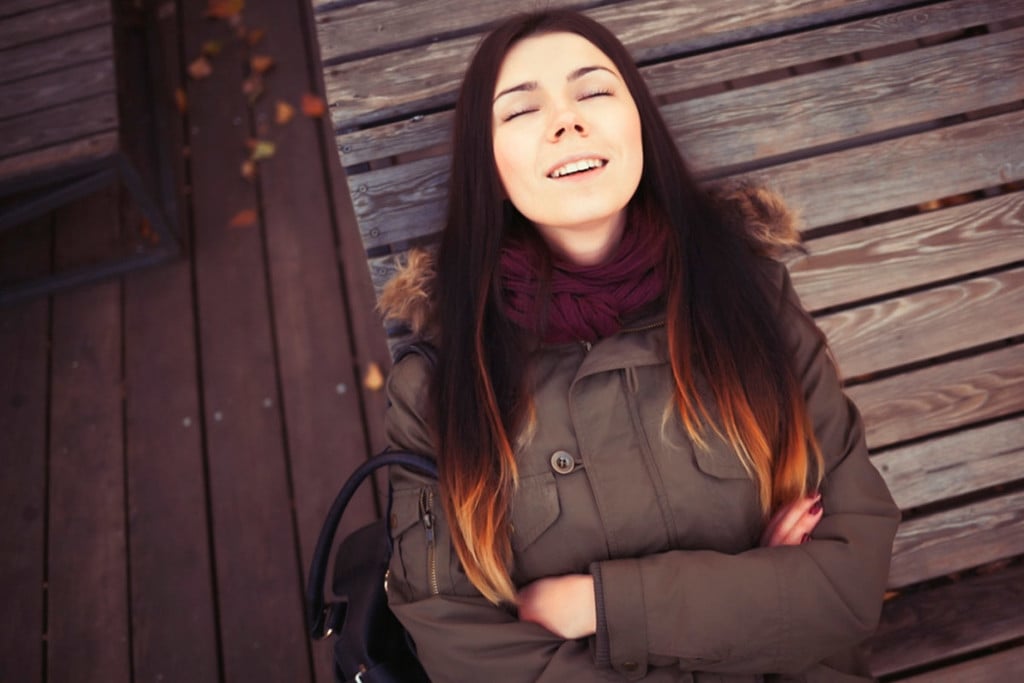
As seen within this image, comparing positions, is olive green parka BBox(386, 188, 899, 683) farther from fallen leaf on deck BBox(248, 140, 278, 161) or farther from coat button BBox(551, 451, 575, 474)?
fallen leaf on deck BBox(248, 140, 278, 161)

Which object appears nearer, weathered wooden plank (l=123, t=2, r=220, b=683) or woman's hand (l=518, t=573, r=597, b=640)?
woman's hand (l=518, t=573, r=597, b=640)

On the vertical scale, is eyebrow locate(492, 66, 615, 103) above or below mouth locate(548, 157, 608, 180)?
above

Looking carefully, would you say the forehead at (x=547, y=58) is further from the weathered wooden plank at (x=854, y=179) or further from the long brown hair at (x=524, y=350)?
the weathered wooden plank at (x=854, y=179)

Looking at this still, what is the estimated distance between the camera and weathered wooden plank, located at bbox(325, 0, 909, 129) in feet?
6.84

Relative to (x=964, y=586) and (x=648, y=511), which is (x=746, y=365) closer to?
(x=648, y=511)

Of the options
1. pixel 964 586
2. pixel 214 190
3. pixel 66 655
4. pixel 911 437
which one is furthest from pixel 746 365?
pixel 214 190

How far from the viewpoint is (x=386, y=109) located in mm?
2082

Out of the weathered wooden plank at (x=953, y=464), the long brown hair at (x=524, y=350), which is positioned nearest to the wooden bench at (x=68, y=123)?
the long brown hair at (x=524, y=350)

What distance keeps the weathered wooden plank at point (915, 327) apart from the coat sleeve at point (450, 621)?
1.07m

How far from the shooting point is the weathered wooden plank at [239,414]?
2334mm

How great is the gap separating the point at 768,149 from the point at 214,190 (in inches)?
78.7

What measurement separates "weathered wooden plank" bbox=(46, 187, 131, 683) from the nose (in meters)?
1.83

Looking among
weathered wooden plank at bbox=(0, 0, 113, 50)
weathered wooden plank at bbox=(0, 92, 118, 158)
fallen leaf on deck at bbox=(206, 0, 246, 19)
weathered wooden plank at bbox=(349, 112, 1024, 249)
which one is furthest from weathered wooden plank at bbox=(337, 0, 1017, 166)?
fallen leaf on deck at bbox=(206, 0, 246, 19)

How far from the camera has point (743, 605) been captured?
144 centimetres
